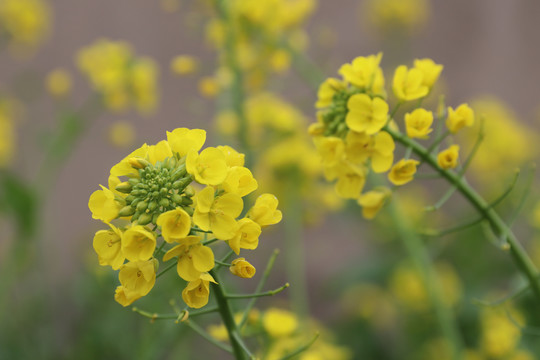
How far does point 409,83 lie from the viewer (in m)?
0.80

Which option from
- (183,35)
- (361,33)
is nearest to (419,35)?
(361,33)

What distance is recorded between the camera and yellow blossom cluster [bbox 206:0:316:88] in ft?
4.46

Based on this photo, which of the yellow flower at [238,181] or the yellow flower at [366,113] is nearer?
the yellow flower at [238,181]

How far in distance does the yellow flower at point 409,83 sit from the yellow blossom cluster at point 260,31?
595 mm

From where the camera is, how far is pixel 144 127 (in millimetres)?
2498

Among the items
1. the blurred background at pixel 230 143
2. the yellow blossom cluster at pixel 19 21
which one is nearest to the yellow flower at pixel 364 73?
the blurred background at pixel 230 143

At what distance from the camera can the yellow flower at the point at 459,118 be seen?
78 centimetres

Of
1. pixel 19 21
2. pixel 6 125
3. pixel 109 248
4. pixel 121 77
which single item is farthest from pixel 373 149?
pixel 19 21

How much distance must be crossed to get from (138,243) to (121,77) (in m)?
1.08

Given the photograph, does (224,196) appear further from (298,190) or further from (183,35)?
(183,35)

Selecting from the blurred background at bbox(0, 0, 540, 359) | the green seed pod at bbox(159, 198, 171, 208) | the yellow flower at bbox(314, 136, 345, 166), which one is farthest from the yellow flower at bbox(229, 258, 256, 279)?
the blurred background at bbox(0, 0, 540, 359)

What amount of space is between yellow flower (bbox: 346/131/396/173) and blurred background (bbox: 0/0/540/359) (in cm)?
48

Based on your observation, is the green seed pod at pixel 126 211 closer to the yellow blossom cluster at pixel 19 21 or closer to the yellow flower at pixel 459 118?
the yellow flower at pixel 459 118

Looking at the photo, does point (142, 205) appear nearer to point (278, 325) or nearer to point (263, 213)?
point (263, 213)
